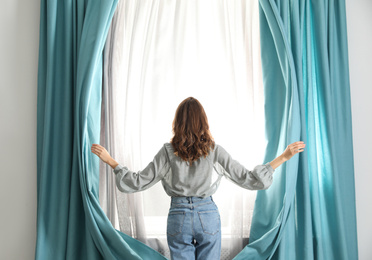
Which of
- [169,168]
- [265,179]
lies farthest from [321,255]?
[169,168]

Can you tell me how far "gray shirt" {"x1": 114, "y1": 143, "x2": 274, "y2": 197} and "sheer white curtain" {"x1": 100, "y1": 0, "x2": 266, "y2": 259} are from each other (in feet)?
1.33

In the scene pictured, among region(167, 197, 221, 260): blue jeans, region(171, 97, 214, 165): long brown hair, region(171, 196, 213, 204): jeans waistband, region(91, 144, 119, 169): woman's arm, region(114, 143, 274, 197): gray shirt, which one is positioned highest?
region(171, 97, 214, 165): long brown hair

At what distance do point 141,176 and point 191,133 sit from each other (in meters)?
0.34

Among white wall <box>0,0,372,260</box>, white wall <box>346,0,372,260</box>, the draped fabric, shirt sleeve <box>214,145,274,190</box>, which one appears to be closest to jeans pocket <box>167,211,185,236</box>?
shirt sleeve <box>214,145,274,190</box>

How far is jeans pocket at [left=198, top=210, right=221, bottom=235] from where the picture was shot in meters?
1.65

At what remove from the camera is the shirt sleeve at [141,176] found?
172 centimetres

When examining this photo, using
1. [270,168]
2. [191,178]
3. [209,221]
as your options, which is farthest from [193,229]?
[270,168]

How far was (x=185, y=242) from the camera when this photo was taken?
1.65m

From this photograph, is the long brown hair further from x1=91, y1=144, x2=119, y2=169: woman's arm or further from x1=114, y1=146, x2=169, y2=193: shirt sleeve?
x1=91, y1=144, x2=119, y2=169: woman's arm

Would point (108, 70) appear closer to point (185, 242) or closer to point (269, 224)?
point (185, 242)

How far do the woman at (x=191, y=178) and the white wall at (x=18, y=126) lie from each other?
72 cm

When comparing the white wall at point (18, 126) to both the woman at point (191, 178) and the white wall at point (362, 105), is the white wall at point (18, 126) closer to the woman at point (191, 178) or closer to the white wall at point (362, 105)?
the woman at point (191, 178)

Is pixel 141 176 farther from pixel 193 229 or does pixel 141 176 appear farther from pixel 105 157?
pixel 193 229

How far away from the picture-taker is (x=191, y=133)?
5.44ft
